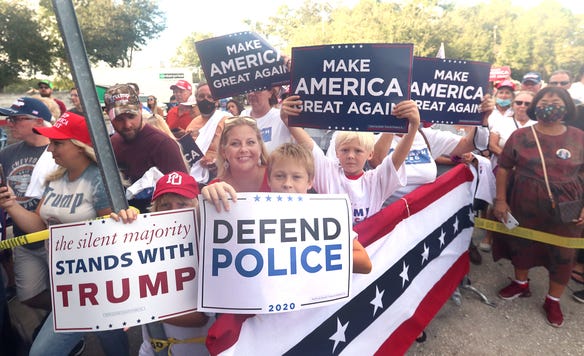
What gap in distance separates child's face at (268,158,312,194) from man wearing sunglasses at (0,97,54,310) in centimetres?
176

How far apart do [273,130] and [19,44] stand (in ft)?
90.8

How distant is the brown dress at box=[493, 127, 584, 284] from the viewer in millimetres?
3086

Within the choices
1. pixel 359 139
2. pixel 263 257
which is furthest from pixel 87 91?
pixel 359 139

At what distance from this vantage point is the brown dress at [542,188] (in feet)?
10.1

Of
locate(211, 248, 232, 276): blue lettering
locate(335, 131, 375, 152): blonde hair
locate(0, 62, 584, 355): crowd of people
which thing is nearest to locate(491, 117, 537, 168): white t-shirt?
locate(0, 62, 584, 355): crowd of people

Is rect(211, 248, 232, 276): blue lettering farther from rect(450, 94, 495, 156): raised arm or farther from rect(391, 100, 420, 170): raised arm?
rect(450, 94, 495, 156): raised arm

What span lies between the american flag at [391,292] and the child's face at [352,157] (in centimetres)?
37

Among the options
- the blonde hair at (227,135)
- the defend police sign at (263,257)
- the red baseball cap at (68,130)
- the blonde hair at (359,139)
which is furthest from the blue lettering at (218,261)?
the blonde hair at (359,139)


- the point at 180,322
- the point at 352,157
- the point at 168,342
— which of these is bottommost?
the point at 168,342

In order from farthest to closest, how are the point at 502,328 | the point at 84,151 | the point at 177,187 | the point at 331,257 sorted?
1. the point at 502,328
2. the point at 84,151
3. the point at 177,187
4. the point at 331,257

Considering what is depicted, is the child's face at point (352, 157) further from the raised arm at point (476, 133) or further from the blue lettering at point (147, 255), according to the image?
the blue lettering at point (147, 255)

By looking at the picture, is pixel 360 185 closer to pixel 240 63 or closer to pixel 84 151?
pixel 240 63

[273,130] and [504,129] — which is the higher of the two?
[273,130]

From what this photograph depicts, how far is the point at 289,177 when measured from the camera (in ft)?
6.34
